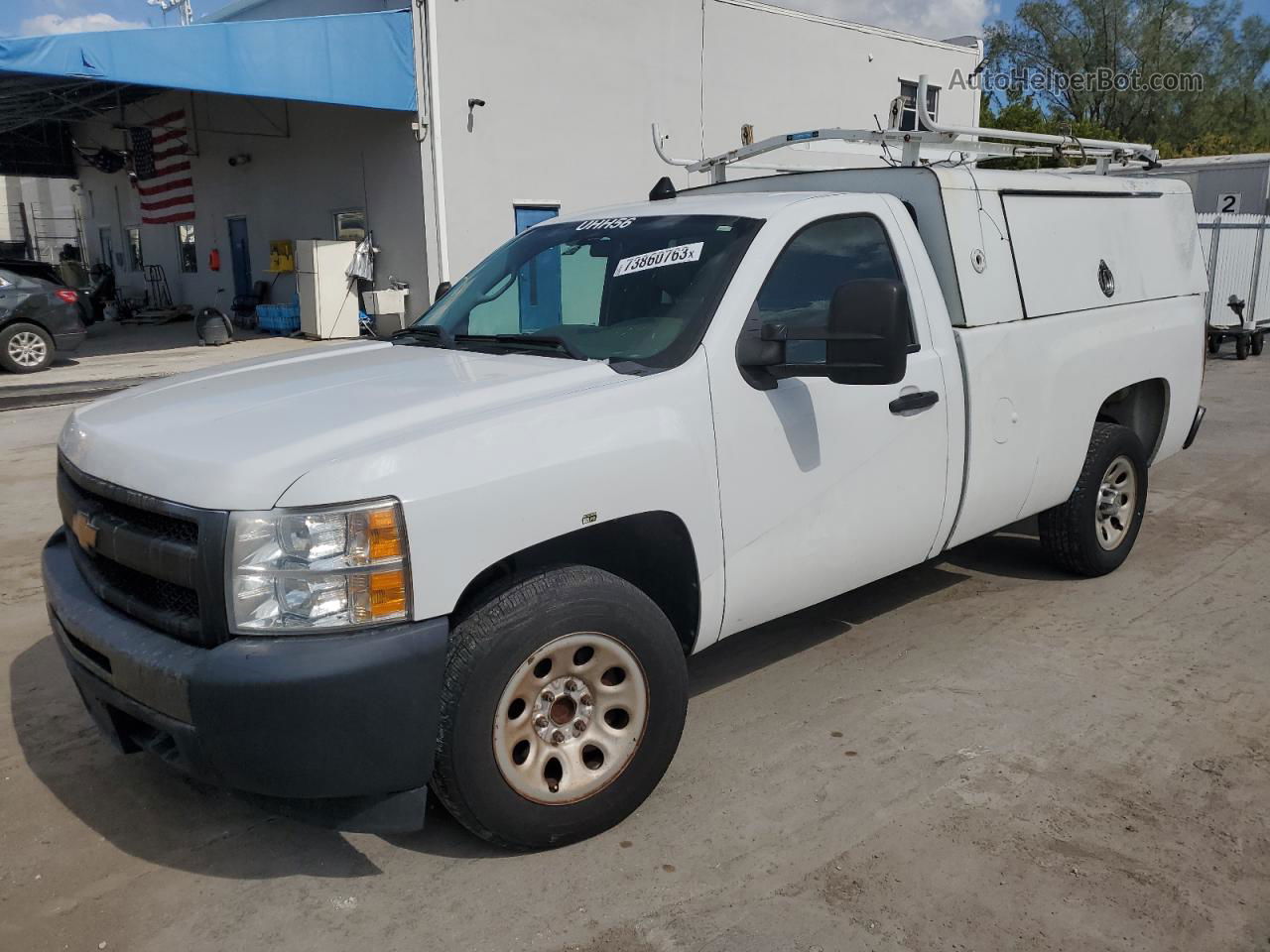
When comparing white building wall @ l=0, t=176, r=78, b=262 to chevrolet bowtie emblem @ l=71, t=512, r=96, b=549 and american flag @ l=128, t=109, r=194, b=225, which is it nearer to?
american flag @ l=128, t=109, r=194, b=225

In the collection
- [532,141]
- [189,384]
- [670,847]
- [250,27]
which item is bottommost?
[670,847]

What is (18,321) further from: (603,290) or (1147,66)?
(1147,66)

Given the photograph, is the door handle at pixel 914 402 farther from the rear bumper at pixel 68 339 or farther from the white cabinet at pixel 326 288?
the white cabinet at pixel 326 288

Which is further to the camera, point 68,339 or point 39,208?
point 39,208

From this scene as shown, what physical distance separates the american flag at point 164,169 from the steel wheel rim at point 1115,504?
71.2ft

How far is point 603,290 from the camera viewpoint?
3.97 metres

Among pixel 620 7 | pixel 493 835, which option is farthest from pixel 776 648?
pixel 620 7

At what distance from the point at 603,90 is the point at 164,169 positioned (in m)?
11.4

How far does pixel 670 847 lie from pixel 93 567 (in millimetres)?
1927

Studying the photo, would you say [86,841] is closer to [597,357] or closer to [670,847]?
[670,847]

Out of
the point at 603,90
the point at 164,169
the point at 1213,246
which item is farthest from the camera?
the point at 164,169

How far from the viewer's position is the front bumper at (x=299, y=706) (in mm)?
2527

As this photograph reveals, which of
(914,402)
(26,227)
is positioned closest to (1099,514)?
(914,402)

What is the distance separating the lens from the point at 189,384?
3699 mm
